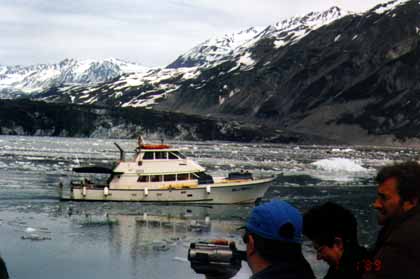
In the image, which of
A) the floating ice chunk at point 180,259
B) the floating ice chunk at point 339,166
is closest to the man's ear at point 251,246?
the floating ice chunk at point 180,259

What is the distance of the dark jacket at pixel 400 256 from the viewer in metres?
6.12

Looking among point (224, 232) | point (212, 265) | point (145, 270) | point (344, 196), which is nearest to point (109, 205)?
point (224, 232)

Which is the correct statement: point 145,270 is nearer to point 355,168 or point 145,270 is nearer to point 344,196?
point 344,196

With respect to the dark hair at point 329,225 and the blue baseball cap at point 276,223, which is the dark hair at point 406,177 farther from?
the blue baseball cap at point 276,223

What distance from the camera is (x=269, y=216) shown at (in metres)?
6.04

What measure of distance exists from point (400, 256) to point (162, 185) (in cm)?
4937

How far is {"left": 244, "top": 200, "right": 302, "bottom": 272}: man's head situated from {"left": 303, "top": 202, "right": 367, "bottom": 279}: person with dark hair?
0.74 m

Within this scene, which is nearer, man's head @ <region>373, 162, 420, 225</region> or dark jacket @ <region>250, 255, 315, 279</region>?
dark jacket @ <region>250, 255, 315, 279</region>

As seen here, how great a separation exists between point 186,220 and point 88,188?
12.1 meters

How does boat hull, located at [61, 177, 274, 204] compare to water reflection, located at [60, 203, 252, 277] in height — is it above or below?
above

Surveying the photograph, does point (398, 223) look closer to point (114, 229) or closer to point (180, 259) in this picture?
point (180, 259)

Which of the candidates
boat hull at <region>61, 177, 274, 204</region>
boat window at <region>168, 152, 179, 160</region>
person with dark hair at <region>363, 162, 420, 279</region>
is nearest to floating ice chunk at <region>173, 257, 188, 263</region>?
boat hull at <region>61, 177, 274, 204</region>

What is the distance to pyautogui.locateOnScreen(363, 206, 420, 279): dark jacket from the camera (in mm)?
6121

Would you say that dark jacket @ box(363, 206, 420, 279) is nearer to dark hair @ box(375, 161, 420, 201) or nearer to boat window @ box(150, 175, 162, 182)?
dark hair @ box(375, 161, 420, 201)
